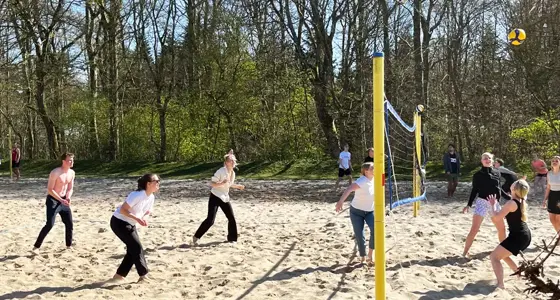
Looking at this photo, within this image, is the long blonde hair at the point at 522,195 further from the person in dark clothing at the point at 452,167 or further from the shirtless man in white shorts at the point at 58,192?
the person in dark clothing at the point at 452,167

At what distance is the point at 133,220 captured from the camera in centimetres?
578

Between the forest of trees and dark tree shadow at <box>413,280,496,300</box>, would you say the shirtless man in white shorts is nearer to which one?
dark tree shadow at <box>413,280,496,300</box>

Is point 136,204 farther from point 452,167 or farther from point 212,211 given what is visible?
point 452,167

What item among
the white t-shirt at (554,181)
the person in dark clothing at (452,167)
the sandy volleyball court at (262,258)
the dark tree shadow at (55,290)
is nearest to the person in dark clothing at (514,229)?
the sandy volleyball court at (262,258)

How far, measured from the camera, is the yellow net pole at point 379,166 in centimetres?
423

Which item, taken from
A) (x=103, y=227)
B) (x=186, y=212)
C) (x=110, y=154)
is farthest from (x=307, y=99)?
(x=103, y=227)

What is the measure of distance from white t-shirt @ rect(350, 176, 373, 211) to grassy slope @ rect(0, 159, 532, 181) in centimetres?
1265

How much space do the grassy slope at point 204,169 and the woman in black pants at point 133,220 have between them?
46.7 feet

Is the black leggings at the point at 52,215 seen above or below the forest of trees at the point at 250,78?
below

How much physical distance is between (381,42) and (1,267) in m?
21.5

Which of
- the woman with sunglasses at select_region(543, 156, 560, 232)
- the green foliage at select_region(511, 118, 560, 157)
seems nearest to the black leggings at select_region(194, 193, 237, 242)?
the woman with sunglasses at select_region(543, 156, 560, 232)

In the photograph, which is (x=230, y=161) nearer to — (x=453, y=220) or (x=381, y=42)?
(x=453, y=220)

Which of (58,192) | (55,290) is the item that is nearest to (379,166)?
(55,290)

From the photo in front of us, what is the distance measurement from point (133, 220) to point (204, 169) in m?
17.1
